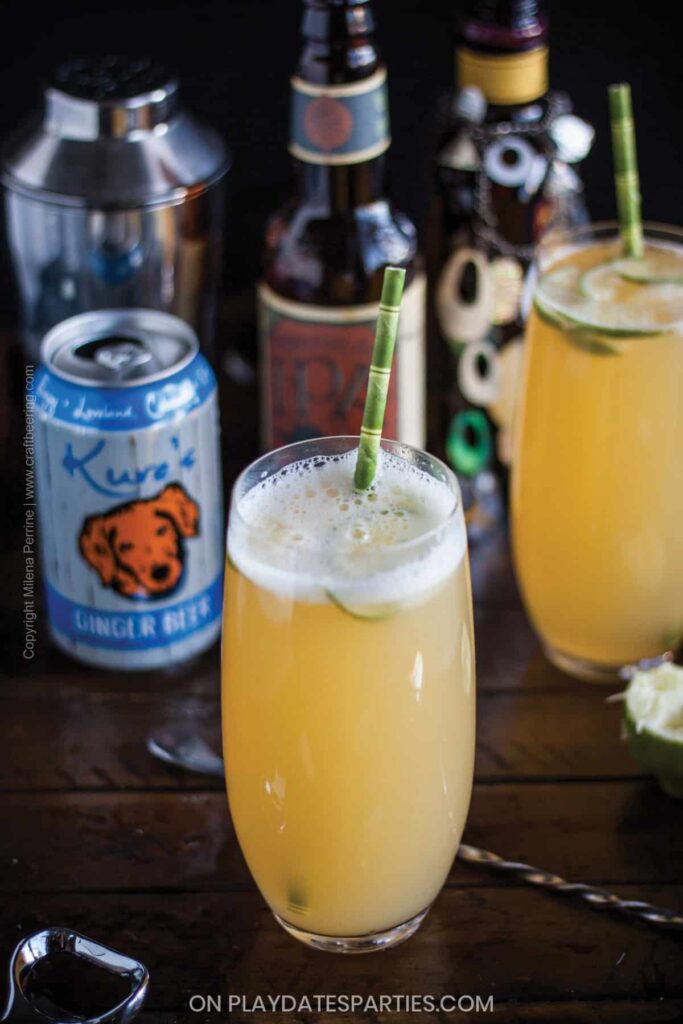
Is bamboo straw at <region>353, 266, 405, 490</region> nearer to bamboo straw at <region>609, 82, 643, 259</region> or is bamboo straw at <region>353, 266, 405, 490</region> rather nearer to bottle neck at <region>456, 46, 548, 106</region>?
bamboo straw at <region>609, 82, 643, 259</region>

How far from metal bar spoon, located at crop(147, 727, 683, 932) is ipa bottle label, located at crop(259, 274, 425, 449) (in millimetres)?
345

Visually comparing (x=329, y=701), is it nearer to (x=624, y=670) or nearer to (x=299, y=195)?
(x=624, y=670)

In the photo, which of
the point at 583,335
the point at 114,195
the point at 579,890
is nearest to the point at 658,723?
the point at 579,890

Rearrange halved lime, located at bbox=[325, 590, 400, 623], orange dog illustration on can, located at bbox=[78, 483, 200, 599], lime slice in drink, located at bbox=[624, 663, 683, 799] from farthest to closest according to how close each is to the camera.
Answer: orange dog illustration on can, located at bbox=[78, 483, 200, 599]
lime slice in drink, located at bbox=[624, 663, 683, 799]
halved lime, located at bbox=[325, 590, 400, 623]

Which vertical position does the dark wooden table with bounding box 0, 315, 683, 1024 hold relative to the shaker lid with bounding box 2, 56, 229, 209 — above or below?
below

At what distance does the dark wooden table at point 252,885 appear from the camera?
962 mm

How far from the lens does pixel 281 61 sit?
1.72 m

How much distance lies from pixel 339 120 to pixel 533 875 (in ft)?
2.20

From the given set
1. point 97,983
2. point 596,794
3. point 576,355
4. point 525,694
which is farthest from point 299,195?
point 97,983

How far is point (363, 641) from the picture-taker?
2.85ft

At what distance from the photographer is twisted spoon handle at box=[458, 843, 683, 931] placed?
1002mm

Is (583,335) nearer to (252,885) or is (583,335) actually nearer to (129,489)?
(129,489)

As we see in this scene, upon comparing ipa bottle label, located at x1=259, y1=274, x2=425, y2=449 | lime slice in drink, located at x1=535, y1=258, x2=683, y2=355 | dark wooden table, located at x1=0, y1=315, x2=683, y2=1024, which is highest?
lime slice in drink, located at x1=535, y1=258, x2=683, y2=355

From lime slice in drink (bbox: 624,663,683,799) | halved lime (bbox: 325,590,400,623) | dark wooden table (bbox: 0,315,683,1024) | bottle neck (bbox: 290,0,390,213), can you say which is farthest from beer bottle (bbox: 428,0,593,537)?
halved lime (bbox: 325,590,400,623)
